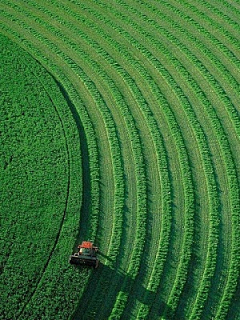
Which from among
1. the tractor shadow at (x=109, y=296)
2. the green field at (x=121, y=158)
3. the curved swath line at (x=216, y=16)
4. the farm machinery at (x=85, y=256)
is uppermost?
the curved swath line at (x=216, y=16)

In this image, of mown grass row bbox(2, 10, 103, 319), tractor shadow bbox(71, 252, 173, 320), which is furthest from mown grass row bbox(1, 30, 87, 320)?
tractor shadow bbox(71, 252, 173, 320)

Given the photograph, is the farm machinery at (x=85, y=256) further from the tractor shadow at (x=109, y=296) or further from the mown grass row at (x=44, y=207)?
the mown grass row at (x=44, y=207)

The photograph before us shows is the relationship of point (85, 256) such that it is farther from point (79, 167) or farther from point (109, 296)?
point (79, 167)

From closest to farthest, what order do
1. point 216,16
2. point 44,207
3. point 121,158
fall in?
point 44,207 < point 121,158 < point 216,16

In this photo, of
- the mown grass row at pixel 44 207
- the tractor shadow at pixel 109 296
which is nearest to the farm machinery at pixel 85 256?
the tractor shadow at pixel 109 296

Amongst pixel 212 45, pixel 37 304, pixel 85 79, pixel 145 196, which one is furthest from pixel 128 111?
pixel 37 304

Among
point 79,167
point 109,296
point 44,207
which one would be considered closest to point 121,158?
point 79,167

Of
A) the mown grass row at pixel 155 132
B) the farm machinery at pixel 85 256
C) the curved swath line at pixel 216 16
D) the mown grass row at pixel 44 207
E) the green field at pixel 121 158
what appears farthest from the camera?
the curved swath line at pixel 216 16

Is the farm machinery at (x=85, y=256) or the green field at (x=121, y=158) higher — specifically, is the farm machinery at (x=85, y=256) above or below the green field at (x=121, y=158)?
below
